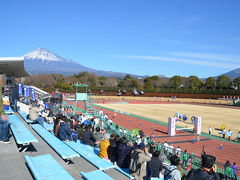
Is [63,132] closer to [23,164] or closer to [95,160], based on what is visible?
[95,160]

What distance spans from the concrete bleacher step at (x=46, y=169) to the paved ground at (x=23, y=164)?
28 cm

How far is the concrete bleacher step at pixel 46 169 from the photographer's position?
4.61 metres

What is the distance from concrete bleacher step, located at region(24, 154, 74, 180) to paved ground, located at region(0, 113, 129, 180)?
10.9 inches

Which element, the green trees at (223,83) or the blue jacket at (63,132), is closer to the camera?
the blue jacket at (63,132)

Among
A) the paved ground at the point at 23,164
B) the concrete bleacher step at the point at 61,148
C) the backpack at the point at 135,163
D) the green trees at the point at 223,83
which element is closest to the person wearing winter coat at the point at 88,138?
the concrete bleacher step at the point at 61,148

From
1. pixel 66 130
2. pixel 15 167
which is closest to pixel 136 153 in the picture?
pixel 15 167

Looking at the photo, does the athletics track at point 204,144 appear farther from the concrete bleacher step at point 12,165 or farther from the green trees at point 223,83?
the green trees at point 223,83

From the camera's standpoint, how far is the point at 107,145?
7.25 m

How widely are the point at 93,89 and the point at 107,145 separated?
77.1m

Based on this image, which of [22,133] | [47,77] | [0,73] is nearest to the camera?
[22,133]

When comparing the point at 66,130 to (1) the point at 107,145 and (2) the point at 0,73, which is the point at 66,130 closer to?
Answer: (1) the point at 107,145

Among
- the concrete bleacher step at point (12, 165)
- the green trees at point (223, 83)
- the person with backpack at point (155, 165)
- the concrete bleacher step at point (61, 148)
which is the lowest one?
the person with backpack at point (155, 165)

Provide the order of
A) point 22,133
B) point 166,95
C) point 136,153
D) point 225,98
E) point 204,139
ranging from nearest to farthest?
1. point 136,153
2. point 22,133
3. point 204,139
4. point 225,98
5. point 166,95

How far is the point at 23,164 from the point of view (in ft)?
18.5
